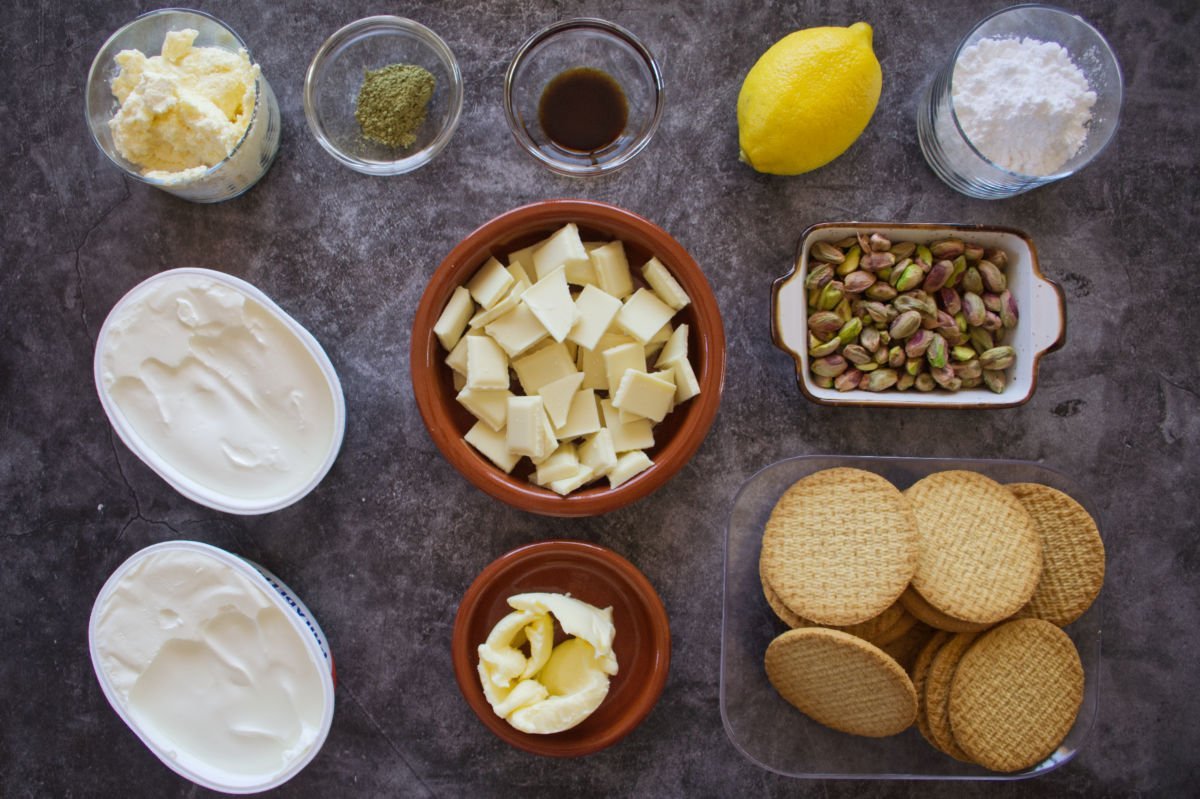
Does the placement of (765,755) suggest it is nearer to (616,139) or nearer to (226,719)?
(226,719)

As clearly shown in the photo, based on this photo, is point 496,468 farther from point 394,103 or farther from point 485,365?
point 394,103

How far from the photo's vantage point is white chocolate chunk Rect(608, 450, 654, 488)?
124 cm

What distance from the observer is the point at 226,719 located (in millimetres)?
1339

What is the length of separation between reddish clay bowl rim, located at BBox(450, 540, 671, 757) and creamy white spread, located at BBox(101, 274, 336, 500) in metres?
0.36

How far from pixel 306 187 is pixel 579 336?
592 mm

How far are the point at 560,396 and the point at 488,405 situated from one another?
113 millimetres

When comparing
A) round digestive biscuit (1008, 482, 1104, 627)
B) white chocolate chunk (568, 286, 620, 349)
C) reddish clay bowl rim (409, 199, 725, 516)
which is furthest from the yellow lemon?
round digestive biscuit (1008, 482, 1104, 627)

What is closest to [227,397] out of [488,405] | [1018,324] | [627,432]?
[488,405]

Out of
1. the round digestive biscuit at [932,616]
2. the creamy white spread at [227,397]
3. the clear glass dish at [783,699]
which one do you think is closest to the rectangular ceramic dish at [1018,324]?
the clear glass dish at [783,699]

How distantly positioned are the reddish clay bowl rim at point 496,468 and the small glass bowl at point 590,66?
185mm

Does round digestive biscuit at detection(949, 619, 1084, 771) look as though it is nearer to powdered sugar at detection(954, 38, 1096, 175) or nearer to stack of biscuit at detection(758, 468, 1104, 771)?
stack of biscuit at detection(758, 468, 1104, 771)

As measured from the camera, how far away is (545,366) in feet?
4.16

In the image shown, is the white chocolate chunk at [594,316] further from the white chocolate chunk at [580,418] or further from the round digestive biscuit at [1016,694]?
the round digestive biscuit at [1016,694]

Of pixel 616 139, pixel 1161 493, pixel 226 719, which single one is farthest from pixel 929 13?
pixel 226 719
